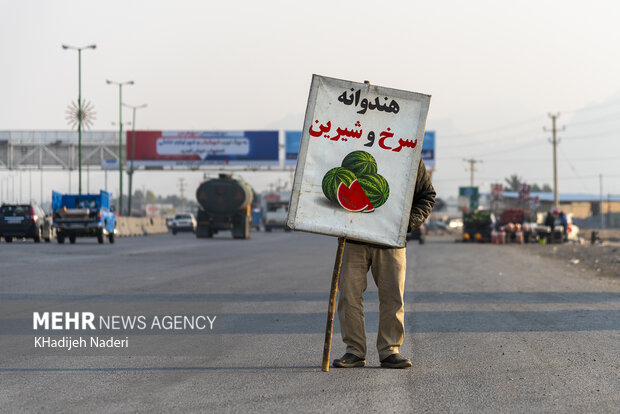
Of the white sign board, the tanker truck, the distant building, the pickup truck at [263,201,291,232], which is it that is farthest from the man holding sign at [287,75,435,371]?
the distant building

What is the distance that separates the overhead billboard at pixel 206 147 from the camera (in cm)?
7406

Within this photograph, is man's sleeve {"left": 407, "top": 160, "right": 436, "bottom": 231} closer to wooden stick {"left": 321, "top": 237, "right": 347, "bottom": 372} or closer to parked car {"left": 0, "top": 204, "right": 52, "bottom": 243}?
wooden stick {"left": 321, "top": 237, "right": 347, "bottom": 372}

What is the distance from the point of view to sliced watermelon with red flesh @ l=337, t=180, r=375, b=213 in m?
7.04

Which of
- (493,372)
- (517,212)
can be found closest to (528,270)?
(493,372)

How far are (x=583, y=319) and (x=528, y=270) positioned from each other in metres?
11.5

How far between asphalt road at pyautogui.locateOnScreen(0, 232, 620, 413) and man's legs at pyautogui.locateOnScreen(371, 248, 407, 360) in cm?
24

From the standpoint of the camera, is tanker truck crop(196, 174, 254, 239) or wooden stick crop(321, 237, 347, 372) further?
tanker truck crop(196, 174, 254, 239)

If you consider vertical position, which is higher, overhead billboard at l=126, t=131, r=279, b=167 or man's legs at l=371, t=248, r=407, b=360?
overhead billboard at l=126, t=131, r=279, b=167

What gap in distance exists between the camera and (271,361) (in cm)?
736

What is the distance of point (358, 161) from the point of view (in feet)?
23.1

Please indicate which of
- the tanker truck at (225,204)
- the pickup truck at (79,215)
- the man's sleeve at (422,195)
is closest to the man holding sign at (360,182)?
the man's sleeve at (422,195)

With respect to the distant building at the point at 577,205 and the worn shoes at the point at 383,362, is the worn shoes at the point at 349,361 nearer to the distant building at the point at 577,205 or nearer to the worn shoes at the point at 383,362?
the worn shoes at the point at 383,362

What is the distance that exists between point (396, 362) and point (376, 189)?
53.9 inches

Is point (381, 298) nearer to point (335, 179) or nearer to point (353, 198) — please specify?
point (353, 198)
